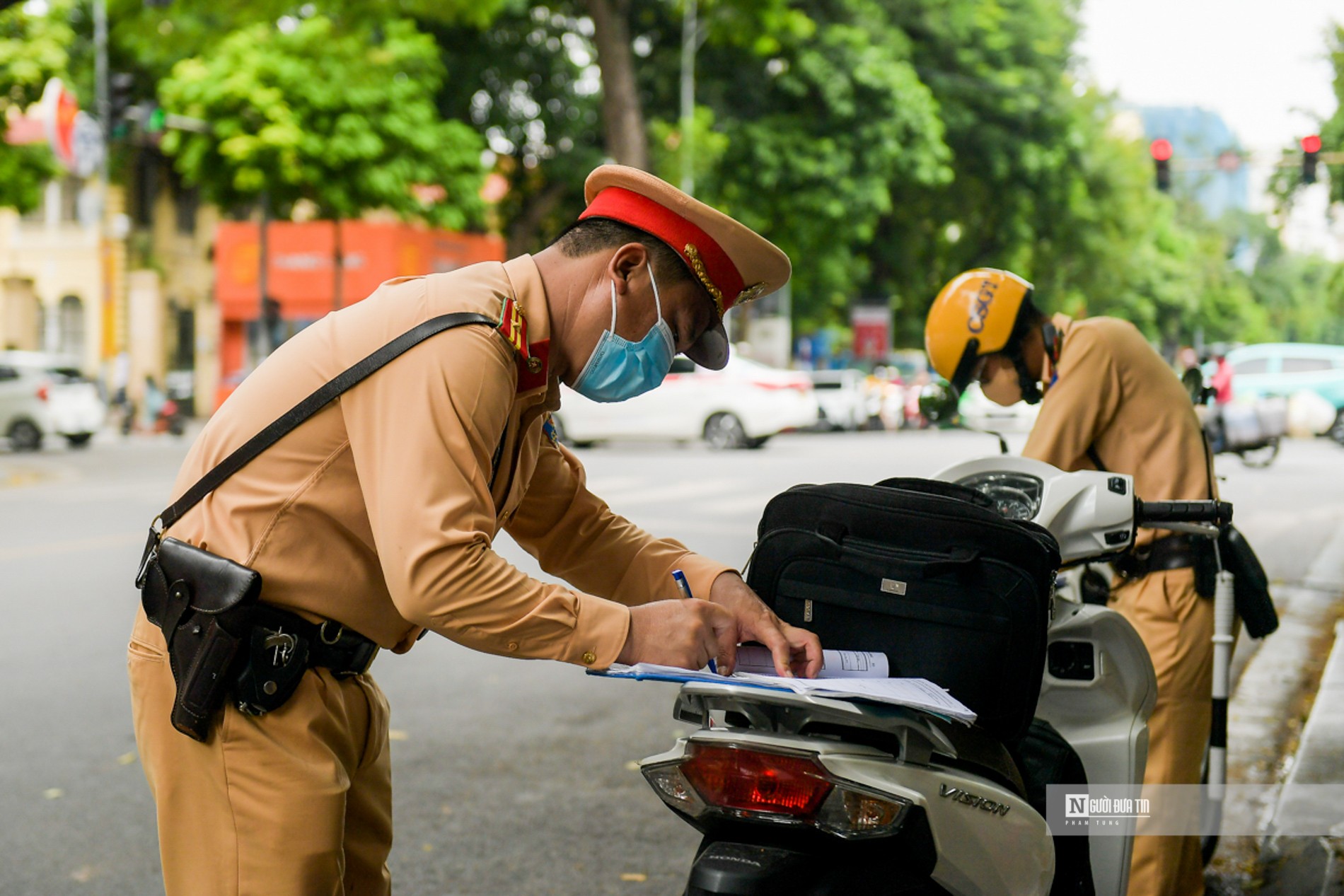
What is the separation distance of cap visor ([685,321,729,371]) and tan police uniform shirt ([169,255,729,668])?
239mm

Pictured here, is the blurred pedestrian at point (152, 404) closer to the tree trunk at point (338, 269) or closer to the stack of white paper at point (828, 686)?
the tree trunk at point (338, 269)

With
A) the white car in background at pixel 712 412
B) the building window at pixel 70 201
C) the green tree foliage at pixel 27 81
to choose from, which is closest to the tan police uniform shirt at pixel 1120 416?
the white car in background at pixel 712 412

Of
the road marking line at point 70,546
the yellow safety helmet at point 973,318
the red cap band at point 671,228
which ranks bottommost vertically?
the road marking line at point 70,546

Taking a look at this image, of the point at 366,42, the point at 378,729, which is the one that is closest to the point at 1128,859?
the point at 378,729

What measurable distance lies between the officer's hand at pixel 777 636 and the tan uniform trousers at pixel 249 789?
59 centimetres

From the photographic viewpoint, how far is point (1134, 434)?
10.9 ft

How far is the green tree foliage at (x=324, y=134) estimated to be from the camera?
2502 cm

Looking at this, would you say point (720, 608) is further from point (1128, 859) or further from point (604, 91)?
point (604, 91)

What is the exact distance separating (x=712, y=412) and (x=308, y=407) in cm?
1937

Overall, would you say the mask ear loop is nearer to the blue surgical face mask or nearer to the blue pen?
the blue surgical face mask

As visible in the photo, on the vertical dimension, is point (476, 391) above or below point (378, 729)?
above

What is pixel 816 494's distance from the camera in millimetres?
Answer: 2215

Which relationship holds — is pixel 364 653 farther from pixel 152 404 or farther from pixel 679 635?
pixel 152 404

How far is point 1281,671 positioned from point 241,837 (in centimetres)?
594
